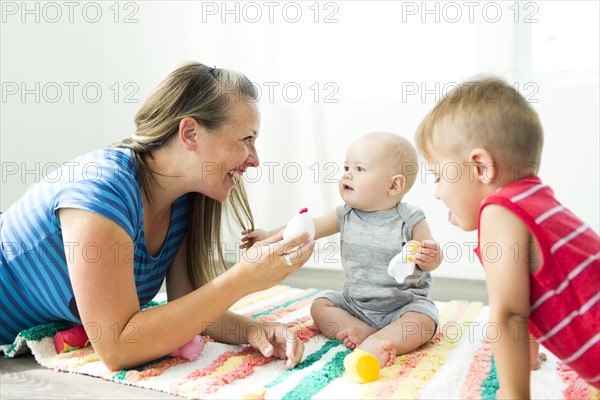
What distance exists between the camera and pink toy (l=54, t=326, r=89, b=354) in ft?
3.98

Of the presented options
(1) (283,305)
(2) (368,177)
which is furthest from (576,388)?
(1) (283,305)

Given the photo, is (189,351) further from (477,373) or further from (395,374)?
(477,373)

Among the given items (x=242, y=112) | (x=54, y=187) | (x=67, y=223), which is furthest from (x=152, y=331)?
(x=242, y=112)

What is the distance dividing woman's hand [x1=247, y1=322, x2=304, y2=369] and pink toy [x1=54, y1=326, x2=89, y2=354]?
0.35 metres

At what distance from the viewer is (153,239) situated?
4.27 ft

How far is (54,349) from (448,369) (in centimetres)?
79

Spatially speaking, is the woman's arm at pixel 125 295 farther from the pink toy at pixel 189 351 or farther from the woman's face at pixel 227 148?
the woman's face at pixel 227 148

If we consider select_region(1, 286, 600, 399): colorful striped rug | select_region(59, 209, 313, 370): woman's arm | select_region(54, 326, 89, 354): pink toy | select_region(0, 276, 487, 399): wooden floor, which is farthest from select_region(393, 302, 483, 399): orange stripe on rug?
select_region(54, 326, 89, 354): pink toy

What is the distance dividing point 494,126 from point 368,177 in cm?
47

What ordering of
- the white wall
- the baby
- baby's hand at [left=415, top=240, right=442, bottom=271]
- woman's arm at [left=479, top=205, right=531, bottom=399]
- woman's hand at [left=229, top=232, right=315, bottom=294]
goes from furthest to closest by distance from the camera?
the white wall, the baby, baby's hand at [left=415, top=240, right=442, bottom=271], woman's hand at [left=229, top=232, right=315, bottom=294], woman's arm at [left=479, top=205, right=531, bottom=399]

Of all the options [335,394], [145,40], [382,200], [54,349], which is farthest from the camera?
[145,40]

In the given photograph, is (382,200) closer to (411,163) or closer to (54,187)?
(411,163)

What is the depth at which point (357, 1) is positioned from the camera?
91.5 inches

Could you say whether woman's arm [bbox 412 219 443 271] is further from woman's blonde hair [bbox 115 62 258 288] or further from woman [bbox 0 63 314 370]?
woman's blonde hair [bbox 115 62 258 288]
